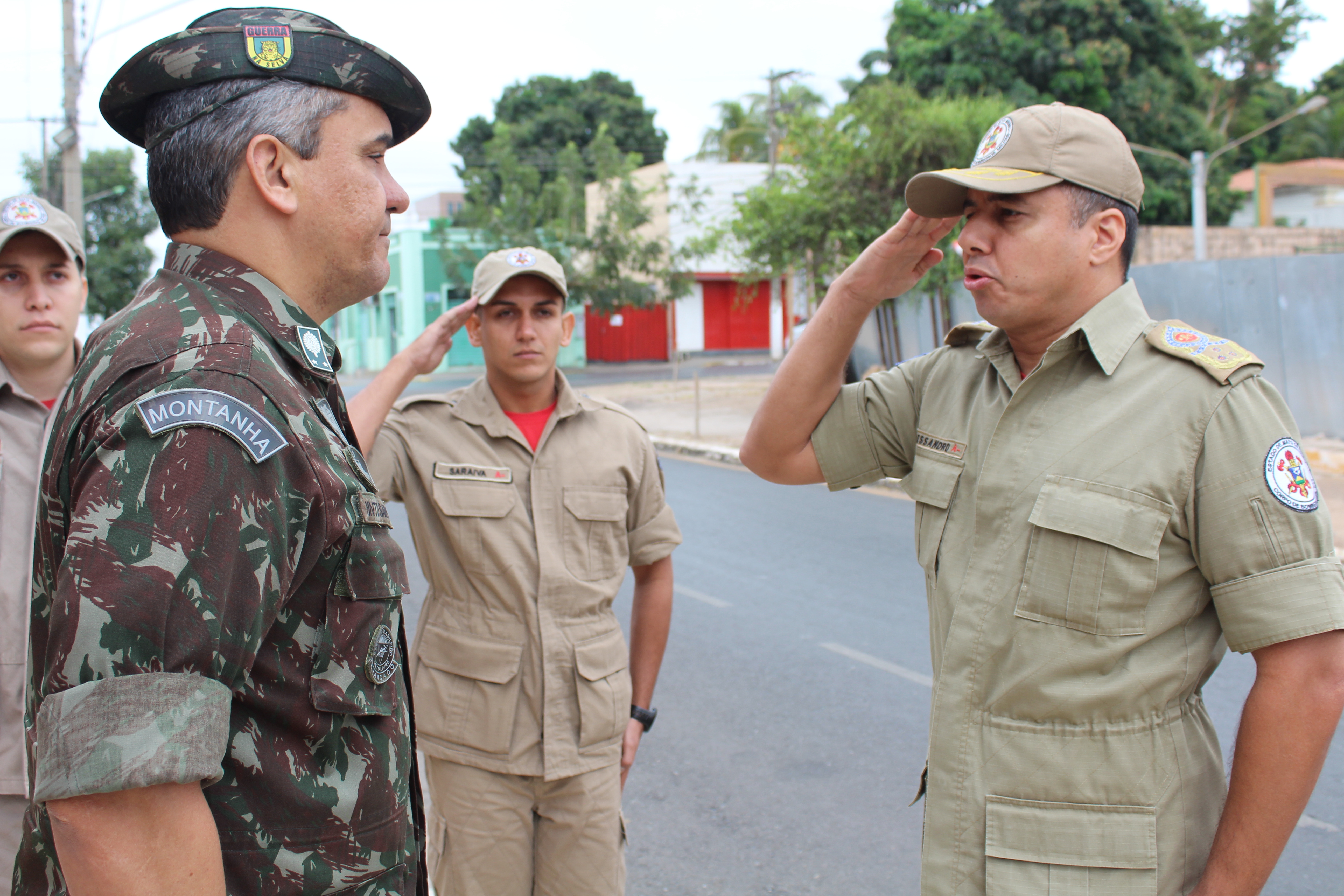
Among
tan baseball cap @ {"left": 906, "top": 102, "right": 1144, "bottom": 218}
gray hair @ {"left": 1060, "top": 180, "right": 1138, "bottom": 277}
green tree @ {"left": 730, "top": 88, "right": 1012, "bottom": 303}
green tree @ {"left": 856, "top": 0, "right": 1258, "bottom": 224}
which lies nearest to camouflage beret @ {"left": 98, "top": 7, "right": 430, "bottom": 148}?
tan baseball cap @ {"left": 906, "top": 102, "right": 1144, "bottom": 218}

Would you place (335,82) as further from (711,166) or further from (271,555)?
(711,166)

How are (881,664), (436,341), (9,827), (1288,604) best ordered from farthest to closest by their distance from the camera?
(881,664)
(436,341)
(9,827)
(1288,604)

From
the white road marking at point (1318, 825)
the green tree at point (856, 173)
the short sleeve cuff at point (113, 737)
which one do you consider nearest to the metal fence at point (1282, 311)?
the green tree at point (856, 173)

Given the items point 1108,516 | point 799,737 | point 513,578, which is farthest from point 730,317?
point 1108,516

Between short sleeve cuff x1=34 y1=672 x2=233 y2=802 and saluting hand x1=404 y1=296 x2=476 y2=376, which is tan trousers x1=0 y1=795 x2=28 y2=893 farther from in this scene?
short sleeve cuff x1=34 y1=672 x2=233 y2=802

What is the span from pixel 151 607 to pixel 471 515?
4.86 feet

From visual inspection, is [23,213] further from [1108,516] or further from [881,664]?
[881,664]

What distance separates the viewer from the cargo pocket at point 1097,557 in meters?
1.65

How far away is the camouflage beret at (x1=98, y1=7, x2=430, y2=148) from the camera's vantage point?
1.30 metres

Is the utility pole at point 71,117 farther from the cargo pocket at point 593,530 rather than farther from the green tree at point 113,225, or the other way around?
the green tree at point 113,225

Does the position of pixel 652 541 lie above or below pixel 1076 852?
above

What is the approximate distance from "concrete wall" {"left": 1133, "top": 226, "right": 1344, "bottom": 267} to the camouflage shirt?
24.4 meters

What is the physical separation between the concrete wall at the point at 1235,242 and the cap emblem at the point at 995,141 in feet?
76.2

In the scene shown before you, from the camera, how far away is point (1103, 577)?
1664 mm
